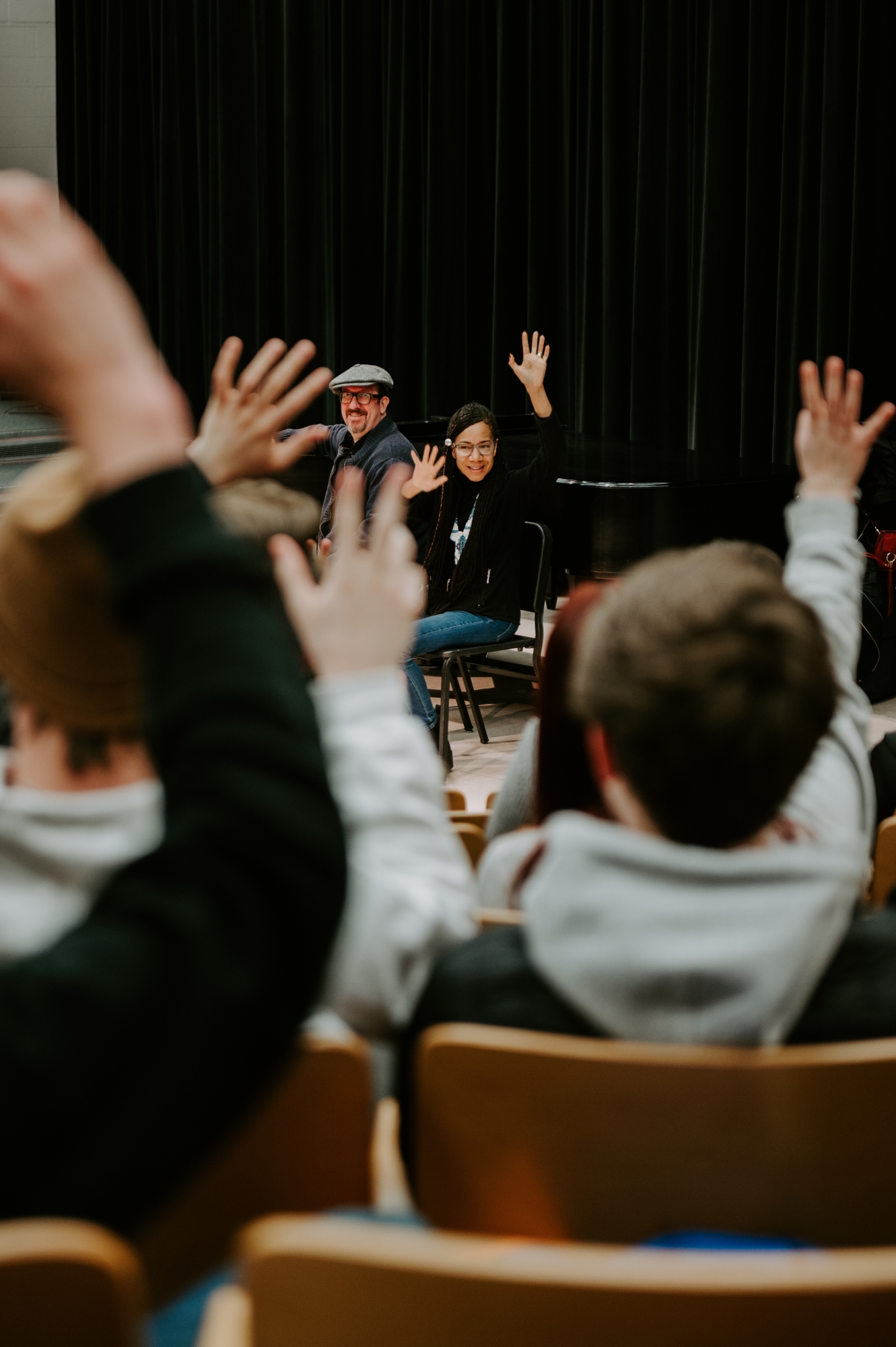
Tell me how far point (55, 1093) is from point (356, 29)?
27.3 feet

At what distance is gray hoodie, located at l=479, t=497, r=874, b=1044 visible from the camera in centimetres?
94

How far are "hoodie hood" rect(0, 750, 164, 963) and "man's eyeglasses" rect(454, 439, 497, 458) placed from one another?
12.9 ft

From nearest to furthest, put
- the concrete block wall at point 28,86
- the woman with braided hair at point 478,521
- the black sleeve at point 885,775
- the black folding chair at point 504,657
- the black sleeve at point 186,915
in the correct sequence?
the black sleeve at point 186,915
the black sleeve at point 885,775
the black folding chair at point 504,657
the woman with braided hair at point 478,521
the concrete block wall at point 28,86

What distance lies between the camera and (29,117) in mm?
9484

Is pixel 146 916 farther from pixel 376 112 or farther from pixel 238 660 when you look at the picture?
pixel 376 112

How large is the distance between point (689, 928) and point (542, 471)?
4012 mm

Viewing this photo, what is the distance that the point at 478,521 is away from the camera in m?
4.73

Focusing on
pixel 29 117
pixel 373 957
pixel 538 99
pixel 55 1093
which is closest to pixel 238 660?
pixel 55 1093

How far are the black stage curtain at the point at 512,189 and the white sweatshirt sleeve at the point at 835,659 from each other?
4815mm

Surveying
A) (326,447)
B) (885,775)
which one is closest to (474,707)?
(326,447)

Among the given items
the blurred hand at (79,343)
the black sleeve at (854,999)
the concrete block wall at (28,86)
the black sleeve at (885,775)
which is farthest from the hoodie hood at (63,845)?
the concrete block wall at (28,86)

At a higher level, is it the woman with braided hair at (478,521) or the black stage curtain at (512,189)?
the black stage curtain at (512,189)

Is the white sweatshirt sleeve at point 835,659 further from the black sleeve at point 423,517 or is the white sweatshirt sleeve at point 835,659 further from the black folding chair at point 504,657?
the black sleeve at point 423,517

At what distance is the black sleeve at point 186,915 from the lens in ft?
1.77
